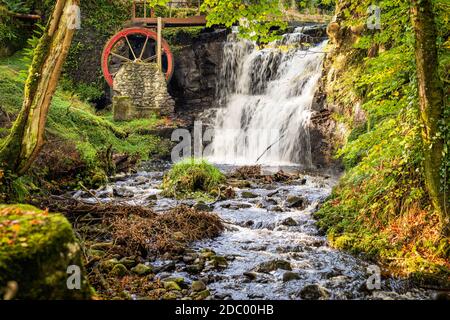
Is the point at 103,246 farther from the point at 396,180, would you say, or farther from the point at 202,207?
the point at 396,180

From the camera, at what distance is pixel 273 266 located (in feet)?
16.7

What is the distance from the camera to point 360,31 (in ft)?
33.0

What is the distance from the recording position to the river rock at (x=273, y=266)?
198 inches

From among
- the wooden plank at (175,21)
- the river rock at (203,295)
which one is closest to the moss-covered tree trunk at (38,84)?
the river rock at (203,295)

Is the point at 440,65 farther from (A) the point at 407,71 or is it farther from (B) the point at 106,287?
(B) the point at 106,287

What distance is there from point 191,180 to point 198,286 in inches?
212

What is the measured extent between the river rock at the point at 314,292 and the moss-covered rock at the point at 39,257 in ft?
8.09

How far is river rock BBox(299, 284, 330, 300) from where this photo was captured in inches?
168

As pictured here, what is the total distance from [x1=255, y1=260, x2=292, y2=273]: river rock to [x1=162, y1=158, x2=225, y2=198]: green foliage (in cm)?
426

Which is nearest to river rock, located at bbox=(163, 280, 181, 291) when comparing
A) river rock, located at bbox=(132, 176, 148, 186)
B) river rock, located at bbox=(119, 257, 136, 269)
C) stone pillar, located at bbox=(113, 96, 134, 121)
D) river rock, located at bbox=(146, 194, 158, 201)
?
river rock, located at bbox=(119, 257, 136, 269)

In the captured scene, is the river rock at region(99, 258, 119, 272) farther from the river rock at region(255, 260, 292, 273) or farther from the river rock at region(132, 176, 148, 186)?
the river rock at region(132, 176, 148, 186)

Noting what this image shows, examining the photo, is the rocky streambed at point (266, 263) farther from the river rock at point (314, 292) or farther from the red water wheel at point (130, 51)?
the red water wheel at point (130, 51)

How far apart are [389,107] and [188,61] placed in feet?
56.2
